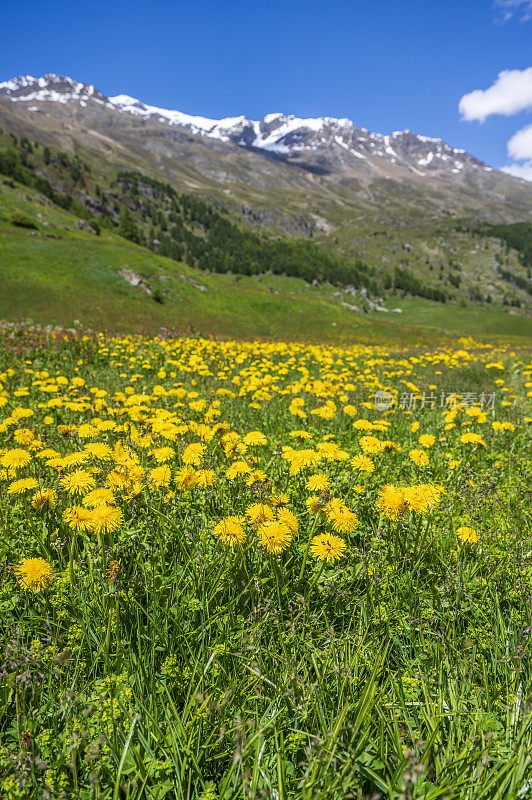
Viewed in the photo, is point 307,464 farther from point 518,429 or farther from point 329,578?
point 518,429

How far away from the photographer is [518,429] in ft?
19.1

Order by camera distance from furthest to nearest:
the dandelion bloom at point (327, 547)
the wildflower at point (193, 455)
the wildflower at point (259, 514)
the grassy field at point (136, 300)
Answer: the grassy field at point (136, 300), the wildflower at point (193, 455), the wildflower at point (259, 514), the dandelion bloom at point (327, 547)

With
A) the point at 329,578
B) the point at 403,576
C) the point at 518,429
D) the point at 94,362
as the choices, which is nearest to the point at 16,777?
the point at 329,578

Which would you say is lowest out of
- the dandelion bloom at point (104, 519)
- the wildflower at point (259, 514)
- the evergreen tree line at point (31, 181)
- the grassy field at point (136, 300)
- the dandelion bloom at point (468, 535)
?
the dandelion bloom at point (468, 535)

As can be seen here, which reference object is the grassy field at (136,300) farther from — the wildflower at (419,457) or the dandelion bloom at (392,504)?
the dandelion bloom at (392,504)

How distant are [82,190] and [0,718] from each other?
556ft

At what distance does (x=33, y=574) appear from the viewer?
2.00 m

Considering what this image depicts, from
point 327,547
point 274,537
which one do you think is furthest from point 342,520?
point 274,537

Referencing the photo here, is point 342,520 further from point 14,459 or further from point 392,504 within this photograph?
point 14,459

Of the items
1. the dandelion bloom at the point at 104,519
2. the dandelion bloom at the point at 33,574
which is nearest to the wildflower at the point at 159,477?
the dandelion bloom at the point at 104,519

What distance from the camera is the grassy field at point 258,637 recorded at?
1.37 m

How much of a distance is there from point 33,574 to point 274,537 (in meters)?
1.37

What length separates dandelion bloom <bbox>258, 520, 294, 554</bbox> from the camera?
2.03 m

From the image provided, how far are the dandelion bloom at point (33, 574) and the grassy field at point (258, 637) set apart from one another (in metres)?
0.01
